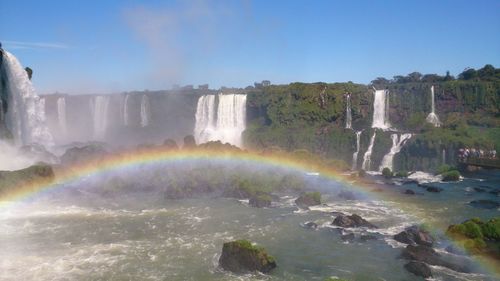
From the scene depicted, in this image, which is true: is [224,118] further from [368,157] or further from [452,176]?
[452,176]

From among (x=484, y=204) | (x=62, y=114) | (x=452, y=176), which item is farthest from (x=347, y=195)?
(x=62, y=114)

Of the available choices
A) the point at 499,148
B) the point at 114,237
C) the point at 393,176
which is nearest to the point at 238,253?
the point at 114,237

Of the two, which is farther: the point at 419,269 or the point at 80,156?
the point at 80,156

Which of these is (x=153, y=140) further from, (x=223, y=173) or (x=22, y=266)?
(x=22, y=266)

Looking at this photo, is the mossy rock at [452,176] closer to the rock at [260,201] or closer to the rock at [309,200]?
the rock at [309,200]

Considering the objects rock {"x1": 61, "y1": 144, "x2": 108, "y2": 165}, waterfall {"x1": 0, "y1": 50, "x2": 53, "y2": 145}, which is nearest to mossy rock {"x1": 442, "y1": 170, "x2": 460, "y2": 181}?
rock {"x1": 61, "y1": 144, "x2": 108, "y2": 165}

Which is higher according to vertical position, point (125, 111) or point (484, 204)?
point (125, 111)

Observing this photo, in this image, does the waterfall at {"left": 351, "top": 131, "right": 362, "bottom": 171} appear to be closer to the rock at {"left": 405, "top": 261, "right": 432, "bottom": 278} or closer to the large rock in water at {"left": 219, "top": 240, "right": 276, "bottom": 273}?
the rock at {"left": 405, "top": 261, "right": 432, "bottom": 278}
